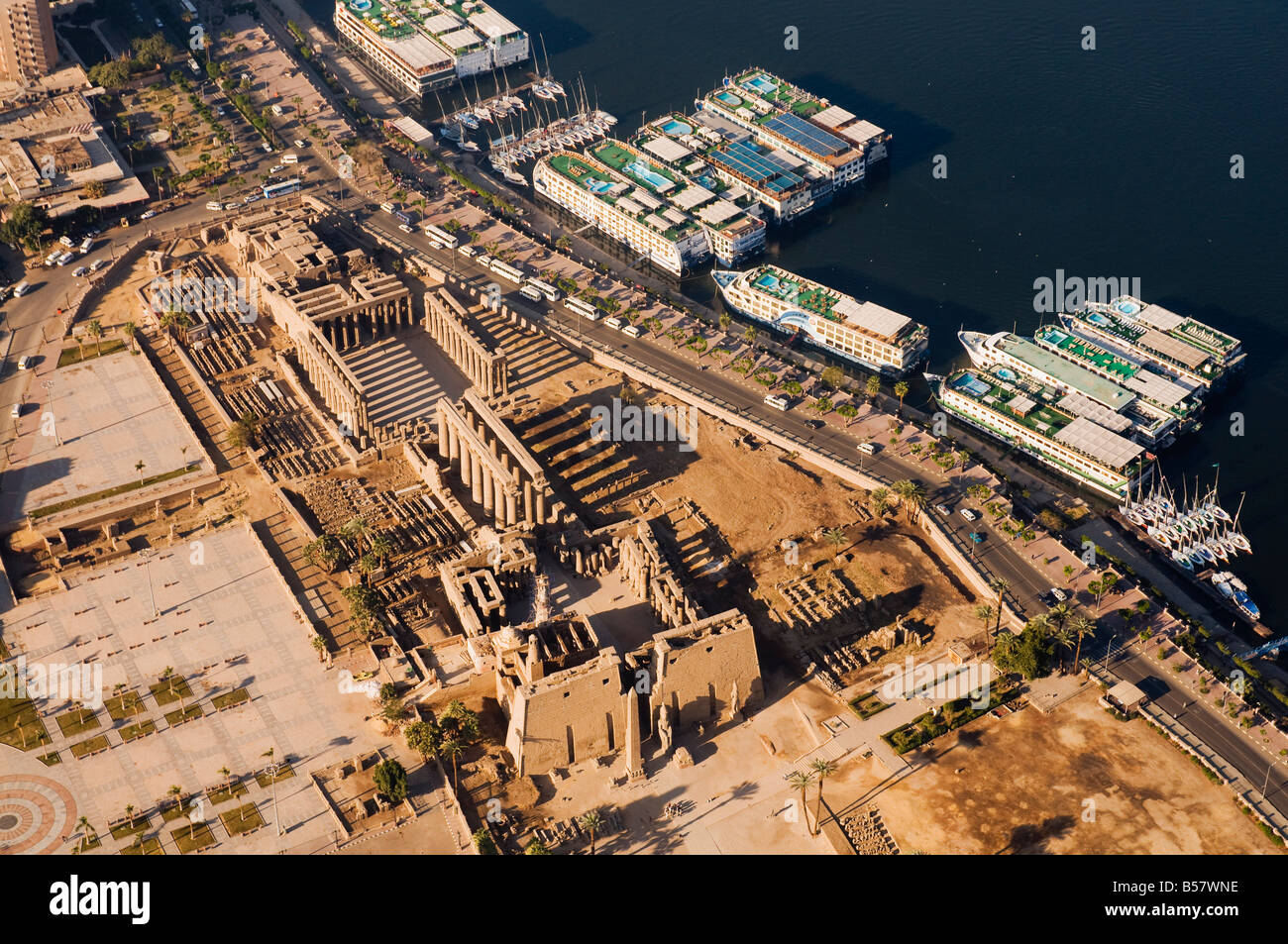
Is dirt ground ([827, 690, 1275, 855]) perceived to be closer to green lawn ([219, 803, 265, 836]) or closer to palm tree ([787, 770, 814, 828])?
palm tree ([787, 770, 814, 828])

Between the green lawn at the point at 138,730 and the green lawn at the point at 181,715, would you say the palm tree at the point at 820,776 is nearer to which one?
the green lawn at the point at 181,715

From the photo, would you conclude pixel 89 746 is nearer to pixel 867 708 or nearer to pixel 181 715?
pixel 181 715

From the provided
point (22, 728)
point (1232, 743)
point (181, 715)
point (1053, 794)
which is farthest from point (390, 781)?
point (1232, 743)

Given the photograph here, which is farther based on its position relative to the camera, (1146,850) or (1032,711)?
(1032,711)
